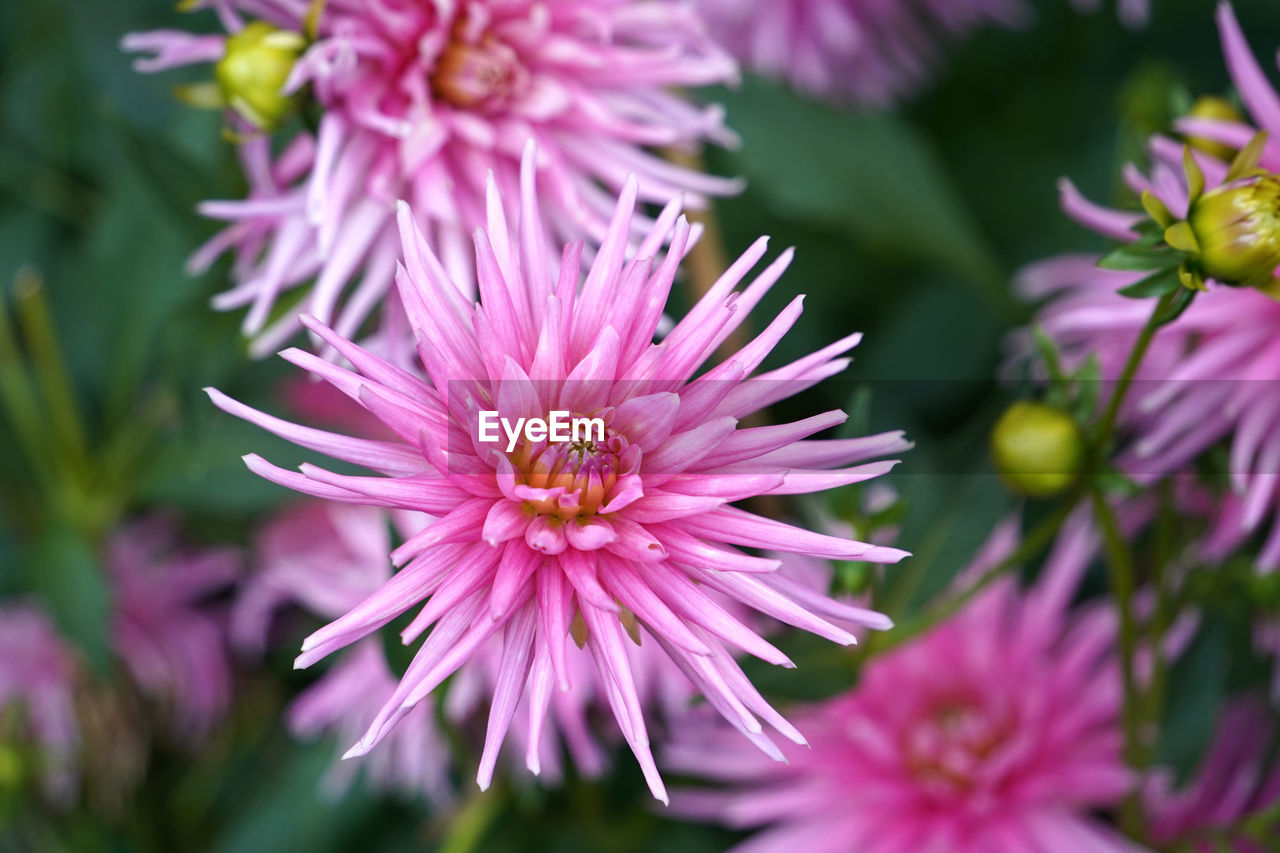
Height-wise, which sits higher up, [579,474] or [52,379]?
[579,474]

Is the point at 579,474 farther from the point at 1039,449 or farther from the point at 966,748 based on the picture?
the point at 966,748

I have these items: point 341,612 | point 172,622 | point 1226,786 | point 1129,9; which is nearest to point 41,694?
point 172,622

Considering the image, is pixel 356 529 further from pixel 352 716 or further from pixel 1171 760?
pixel 1171 760

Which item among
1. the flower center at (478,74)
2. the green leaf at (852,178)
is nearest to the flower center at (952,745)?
the green leaf at (852,178)

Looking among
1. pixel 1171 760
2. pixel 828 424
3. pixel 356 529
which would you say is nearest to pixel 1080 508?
pixel 1171 760

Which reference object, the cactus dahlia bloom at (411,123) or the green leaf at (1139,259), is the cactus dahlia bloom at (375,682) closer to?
the cactus dahlia bloom at (411,123)

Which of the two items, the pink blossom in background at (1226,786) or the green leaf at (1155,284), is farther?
the pink blossom in background at (1226,786)
